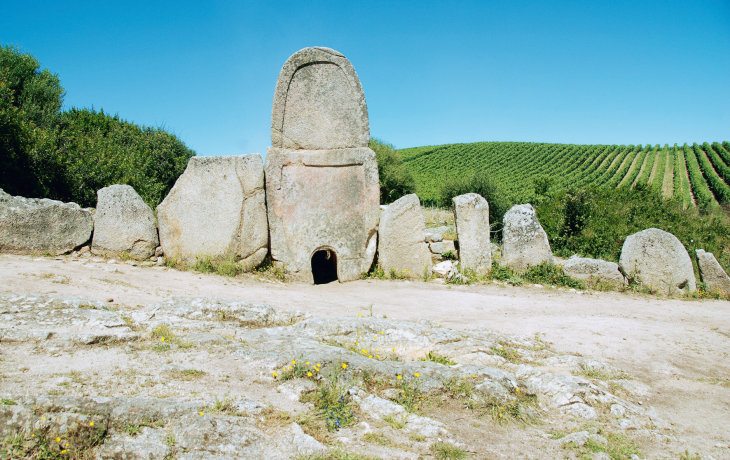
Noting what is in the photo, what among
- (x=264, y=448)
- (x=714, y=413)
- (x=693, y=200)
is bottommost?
(x=714, y=413)

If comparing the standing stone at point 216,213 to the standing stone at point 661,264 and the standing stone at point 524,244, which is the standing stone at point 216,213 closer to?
the standing stone at point 524,244

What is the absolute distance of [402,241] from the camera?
11031mm

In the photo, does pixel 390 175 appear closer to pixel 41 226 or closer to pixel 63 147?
pixel 63 147

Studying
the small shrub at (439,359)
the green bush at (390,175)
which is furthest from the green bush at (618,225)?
the green bush at (390,175)

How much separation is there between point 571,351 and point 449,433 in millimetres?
3271

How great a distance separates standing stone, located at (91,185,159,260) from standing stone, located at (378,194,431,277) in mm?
4795

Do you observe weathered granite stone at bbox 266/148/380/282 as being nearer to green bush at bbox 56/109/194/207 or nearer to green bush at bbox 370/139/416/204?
green bush at bbox 56/109/194/207

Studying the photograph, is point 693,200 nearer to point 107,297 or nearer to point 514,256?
point 514,256

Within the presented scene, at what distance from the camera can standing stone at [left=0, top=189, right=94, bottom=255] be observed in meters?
8.88

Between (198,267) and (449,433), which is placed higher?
(198,267)

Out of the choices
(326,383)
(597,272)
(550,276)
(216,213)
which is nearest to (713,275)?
(597,272)

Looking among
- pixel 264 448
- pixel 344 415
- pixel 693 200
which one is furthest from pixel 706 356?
pixel 693 200

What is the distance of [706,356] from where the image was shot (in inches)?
262

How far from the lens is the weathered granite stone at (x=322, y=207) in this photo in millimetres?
10531
